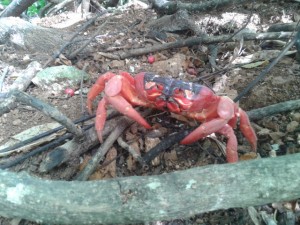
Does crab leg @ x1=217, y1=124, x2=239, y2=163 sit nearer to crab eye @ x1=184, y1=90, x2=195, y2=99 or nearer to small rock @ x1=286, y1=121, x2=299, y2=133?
crab eye @ x1=184, y1=90, x2=195, y2=99

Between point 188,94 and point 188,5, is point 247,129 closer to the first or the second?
point 188,94

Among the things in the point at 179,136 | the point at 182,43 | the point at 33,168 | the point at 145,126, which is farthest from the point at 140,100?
the point at 182,43

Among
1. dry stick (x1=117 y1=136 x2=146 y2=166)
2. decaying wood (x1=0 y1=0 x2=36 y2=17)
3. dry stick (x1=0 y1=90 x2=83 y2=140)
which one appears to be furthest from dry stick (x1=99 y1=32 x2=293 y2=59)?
dry stick (x1=0 y1=90 x2=83 y2=140)

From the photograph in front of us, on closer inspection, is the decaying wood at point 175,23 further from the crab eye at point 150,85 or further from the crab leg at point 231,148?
the crab leg at point 231,148

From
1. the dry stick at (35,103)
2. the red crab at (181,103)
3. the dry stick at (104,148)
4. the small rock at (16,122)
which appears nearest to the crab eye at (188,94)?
the red crab at (181,103)

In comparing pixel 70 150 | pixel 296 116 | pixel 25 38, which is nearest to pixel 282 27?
pixel 296 116

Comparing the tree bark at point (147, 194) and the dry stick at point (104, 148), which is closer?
the tree bark at point (147, 194)
